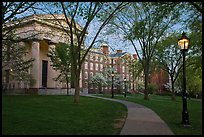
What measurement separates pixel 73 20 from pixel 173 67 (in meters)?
24.0

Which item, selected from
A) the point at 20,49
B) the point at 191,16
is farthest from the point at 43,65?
the point at 191,16

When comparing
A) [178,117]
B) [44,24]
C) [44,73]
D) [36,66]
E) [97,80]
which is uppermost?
[44,24]

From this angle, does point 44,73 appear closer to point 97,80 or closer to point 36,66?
point 36,66

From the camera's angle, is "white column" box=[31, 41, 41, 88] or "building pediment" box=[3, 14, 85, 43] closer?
"building pediment" box=[3, 14, 85, 43]

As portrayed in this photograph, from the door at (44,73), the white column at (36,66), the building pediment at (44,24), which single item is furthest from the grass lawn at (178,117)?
the door at (44,73)

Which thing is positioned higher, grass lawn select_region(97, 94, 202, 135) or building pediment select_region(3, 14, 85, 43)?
building pediment select_region(3, 14, 85, 43)

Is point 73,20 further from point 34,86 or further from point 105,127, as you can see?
point 34,86

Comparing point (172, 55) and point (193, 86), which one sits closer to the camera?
point (172, 55)

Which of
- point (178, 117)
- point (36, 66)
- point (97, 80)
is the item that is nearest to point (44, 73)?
point (36, 66)

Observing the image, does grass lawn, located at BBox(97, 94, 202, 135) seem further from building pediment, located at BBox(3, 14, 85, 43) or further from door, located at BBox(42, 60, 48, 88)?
door, located at BBox(42, 60, 48, 88)

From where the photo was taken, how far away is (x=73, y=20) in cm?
2188

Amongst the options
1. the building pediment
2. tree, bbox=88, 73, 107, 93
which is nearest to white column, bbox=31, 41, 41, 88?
the building pediment

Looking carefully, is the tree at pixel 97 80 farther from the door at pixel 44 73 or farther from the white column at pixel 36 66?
the white column at pixel 36 66

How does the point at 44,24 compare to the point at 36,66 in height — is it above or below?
above
